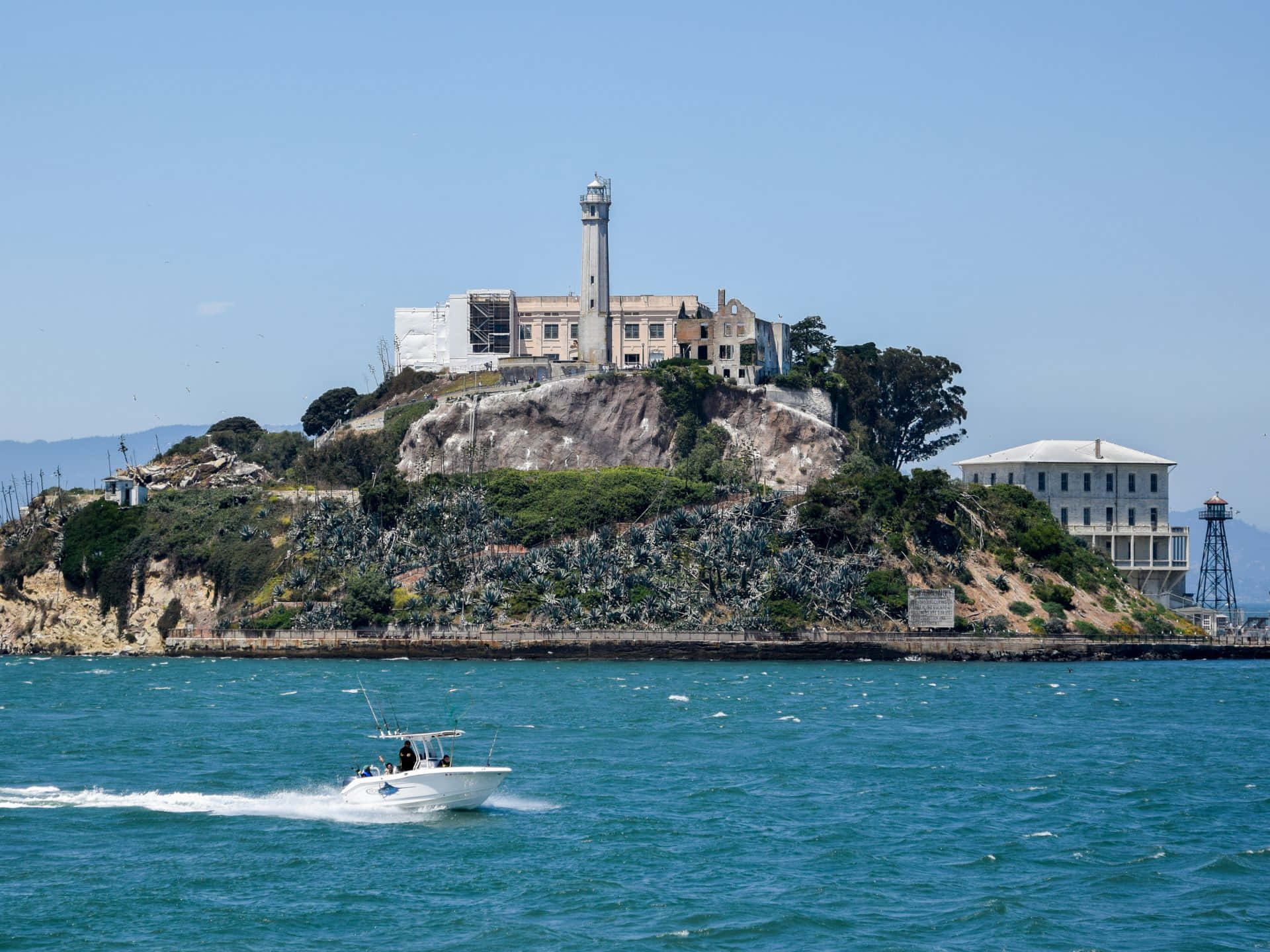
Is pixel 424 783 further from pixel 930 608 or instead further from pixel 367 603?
pixel 930 608

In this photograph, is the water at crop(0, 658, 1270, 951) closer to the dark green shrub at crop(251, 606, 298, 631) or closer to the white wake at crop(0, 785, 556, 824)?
the white wake at crop(0, 785, 556, 824)

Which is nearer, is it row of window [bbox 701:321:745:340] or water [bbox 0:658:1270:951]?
water [bbox 0:658:1270:951]

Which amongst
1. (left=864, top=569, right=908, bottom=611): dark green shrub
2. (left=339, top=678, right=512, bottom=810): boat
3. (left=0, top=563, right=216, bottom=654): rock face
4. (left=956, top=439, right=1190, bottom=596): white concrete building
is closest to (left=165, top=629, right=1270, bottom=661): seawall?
(left=864, top=569, right=908, bottom=611): dark green shrub

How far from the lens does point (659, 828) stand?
39.0 m

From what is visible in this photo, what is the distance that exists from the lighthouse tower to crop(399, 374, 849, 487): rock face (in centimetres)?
483

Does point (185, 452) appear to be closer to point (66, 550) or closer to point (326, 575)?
point (66, 550)

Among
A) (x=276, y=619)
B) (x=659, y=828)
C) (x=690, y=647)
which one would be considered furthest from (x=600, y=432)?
(x=659, y=828)

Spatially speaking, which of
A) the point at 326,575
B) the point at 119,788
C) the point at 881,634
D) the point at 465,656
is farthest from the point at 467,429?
the point at 119,788

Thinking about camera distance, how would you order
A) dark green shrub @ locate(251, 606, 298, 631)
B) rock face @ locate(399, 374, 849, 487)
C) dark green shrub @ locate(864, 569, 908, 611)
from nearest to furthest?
dark green shrub @ locate(864, 569, 908, 611) → dark green shrub @ locate(251, 606, 298, 631) → rock face @ locate(399, 374, 849, 487)

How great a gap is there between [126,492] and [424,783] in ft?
261

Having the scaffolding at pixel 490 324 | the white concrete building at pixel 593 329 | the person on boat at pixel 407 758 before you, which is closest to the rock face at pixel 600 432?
the white concrete building at pixel 593 329

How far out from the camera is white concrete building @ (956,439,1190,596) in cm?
11312

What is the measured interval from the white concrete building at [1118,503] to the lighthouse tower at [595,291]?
28512 mm

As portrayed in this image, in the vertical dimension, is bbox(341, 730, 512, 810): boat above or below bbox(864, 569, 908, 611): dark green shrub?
below
